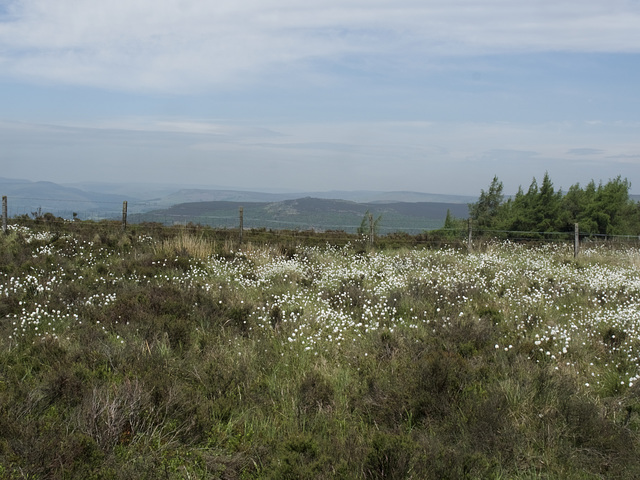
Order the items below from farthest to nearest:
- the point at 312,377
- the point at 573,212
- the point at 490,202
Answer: the point at 490,202 < the point at 573,212 < the point at 312,377

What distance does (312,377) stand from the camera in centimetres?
563

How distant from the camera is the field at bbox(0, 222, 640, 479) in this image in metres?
3.96

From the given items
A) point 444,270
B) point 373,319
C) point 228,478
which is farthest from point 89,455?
point 444,270

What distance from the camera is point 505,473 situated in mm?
3979

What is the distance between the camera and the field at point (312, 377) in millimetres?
3955

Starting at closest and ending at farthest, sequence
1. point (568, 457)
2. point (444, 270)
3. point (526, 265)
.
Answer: point (568, 457), point (444, 270), point (526, 265)

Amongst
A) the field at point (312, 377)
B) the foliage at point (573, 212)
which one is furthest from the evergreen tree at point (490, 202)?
the field at point (312, 377)

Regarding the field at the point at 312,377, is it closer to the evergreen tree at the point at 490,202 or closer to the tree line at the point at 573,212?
the tree line at the point at 573,212

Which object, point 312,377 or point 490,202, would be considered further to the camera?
point 490,202

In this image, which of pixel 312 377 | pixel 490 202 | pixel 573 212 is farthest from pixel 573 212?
pixel 312 377

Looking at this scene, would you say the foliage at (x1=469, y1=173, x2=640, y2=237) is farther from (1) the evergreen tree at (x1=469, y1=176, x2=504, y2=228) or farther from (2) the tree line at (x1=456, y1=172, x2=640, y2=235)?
(1) the evergreen tree at (x1=469, y1=176, x2=504, y2=228)

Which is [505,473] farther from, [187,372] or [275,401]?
[187,372]

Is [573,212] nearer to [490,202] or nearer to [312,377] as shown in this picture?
[490,202]

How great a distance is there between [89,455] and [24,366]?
2.70 meters
